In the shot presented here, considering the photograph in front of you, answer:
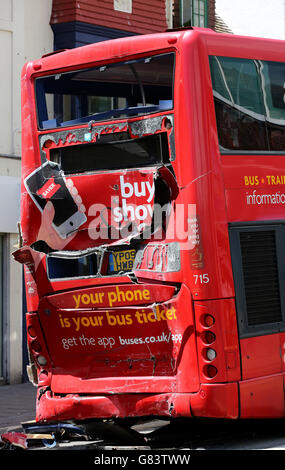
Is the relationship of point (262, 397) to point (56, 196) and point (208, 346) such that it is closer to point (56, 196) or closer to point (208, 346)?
point (208, 346)

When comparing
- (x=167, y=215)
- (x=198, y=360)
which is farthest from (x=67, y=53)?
(x=198, y=360)

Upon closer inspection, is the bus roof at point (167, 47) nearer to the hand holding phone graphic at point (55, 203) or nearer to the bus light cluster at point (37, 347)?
the hand holding phone graphic at point (55, 203)

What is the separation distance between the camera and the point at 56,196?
988 centimetres

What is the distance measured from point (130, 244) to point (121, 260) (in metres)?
0.23

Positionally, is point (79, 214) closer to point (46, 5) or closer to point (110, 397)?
point (110, 397)

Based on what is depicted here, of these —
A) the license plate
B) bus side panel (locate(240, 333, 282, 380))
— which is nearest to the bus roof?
the license plate

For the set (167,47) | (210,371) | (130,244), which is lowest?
(210,371)

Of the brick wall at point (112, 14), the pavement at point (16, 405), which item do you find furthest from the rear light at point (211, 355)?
the brick wall at point (112, 14)

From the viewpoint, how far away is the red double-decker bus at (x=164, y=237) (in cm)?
916

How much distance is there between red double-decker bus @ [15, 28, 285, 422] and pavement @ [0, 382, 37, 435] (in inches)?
93.9

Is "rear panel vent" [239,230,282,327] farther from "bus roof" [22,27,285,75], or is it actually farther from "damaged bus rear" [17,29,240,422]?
"bus roof" [22,27,285,75]

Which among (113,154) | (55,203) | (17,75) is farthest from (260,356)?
(17,75)

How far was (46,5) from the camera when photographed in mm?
17422

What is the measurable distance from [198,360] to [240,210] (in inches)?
62.4
